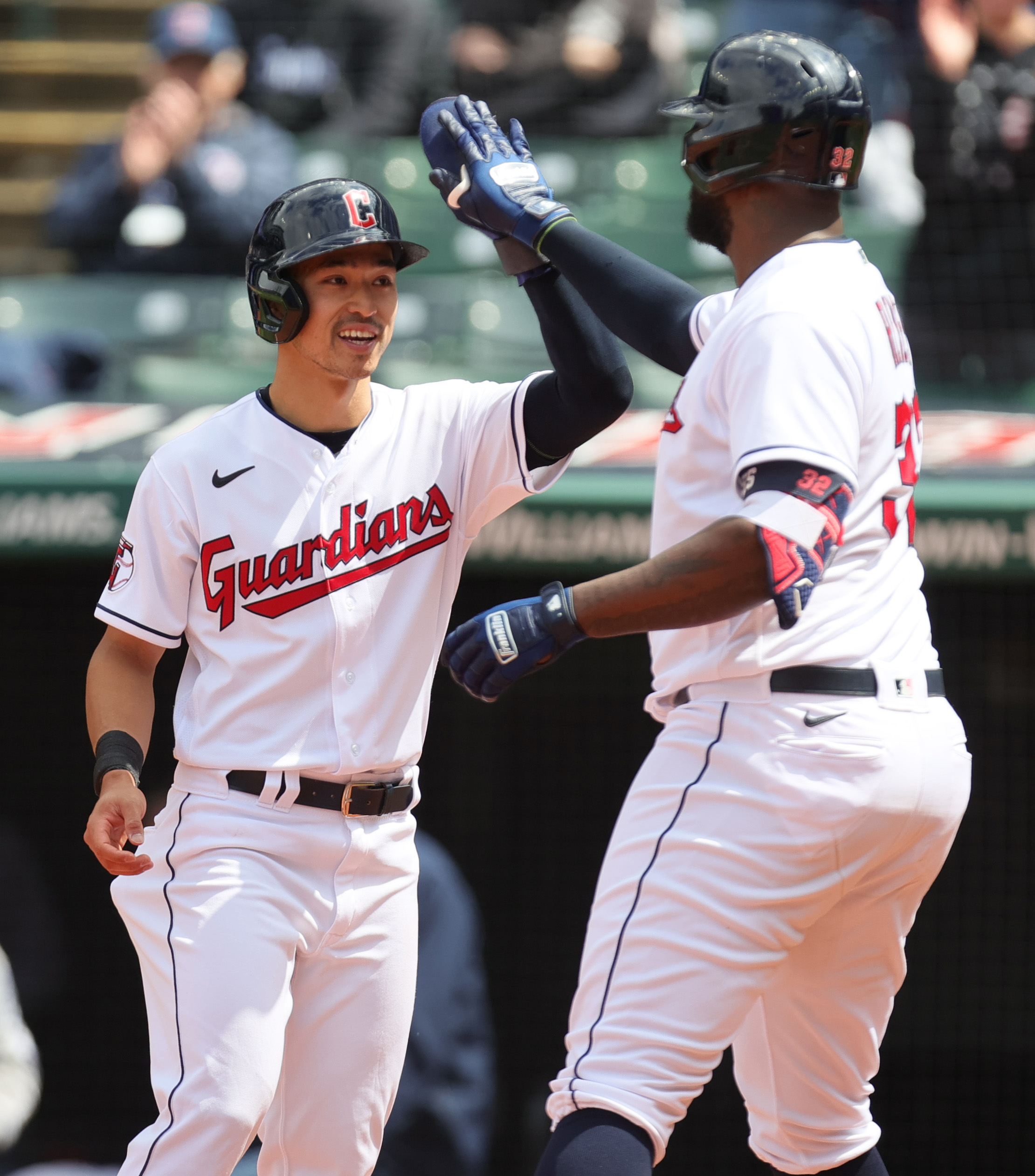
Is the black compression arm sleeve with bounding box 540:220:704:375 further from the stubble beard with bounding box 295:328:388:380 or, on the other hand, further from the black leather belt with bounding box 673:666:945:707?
the black leather belt with bounding box 673:666:945:707

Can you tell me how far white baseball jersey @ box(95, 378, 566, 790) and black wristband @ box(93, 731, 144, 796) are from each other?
6 cm

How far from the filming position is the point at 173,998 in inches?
79.8

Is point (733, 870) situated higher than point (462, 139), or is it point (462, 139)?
point (462, 139)

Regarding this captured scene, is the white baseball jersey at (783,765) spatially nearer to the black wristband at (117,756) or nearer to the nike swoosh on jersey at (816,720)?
the nike swoosh on jersey at (816,720)

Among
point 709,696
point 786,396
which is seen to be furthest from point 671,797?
point 786,396

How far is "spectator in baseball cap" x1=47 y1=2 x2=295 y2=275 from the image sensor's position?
5.40 meters

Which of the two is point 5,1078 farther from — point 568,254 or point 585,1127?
point 568,254

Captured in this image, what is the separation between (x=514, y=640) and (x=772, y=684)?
32cm

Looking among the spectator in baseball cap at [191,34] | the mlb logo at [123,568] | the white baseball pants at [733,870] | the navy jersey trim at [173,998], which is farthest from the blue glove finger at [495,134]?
the spectator in baseball cap at [191,34]

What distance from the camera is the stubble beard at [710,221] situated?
6.89 ft

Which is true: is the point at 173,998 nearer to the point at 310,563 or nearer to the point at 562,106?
the point at 310,563

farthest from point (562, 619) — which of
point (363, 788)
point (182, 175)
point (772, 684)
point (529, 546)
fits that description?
point (182, 175)

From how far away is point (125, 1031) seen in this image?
4.59 metres

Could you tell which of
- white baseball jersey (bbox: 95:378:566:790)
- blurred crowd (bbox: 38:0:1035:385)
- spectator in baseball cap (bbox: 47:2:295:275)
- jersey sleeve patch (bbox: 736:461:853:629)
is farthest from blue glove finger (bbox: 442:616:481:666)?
spectator in baseball cap (bbox: 47:2:295:275)
